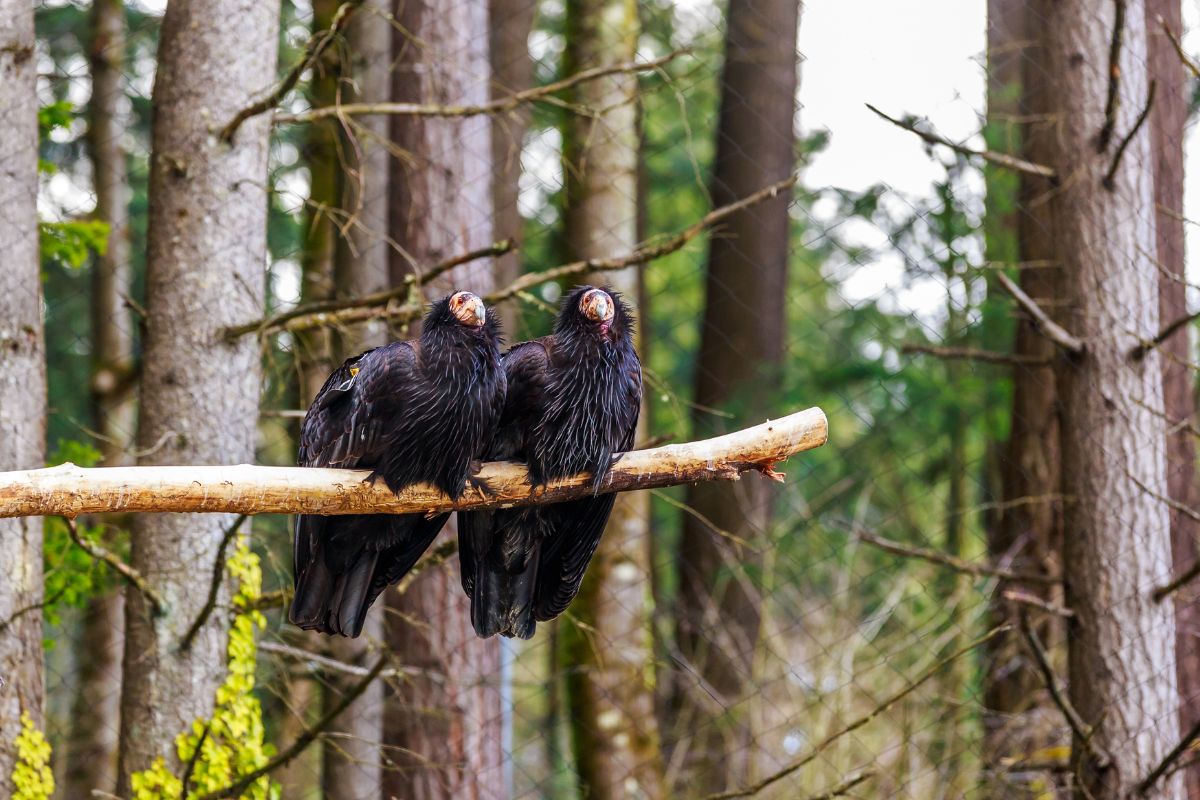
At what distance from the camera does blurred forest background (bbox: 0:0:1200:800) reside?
13.2 feet

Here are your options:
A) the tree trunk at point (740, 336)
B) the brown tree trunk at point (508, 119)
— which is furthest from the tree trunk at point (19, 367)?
the tree trunk at point (740, 336)

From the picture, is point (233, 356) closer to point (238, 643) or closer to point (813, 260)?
point (238, 643)

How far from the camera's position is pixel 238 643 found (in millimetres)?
4023

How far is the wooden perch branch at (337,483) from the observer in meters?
2.63

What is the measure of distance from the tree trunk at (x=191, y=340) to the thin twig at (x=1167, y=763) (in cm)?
299

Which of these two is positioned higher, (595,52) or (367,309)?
(595,52)

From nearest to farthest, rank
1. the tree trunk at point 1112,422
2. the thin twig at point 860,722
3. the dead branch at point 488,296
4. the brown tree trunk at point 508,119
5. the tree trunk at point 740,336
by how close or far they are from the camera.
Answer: the thin twig at point 860,722, the dead branch at point 488,296, the tree trunk at point 1112,422, the brown tree trunk at point 508,119, the tree trunk at point 740,336

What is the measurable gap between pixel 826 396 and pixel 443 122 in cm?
372

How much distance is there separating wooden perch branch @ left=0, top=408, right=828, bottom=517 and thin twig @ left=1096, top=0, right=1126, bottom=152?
6.54 feet

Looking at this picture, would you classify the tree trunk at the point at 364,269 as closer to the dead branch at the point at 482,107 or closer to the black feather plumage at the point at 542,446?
the dead branch at the point at 482,107

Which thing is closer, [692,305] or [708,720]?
[708,720]

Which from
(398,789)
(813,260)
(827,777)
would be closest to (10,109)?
(398,789)

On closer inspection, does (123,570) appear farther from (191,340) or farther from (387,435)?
(387,435)

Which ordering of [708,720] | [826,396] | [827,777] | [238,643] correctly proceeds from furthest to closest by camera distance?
1. [826,396]
2. [708,720]
3. [827,777]
4. [238,643]
